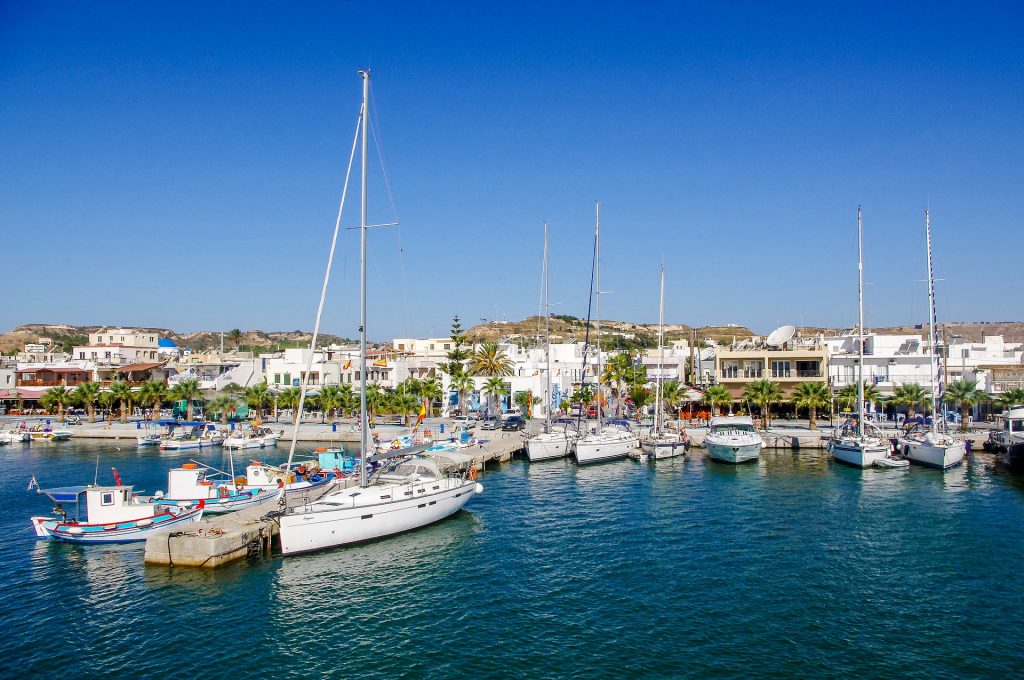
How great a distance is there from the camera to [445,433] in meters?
70.4

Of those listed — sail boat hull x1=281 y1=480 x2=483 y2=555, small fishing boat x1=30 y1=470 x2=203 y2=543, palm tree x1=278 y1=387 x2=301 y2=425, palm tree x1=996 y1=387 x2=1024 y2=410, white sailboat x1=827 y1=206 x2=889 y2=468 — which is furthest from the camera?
palm tree x1=278 y1=387 x2=301 y2=425

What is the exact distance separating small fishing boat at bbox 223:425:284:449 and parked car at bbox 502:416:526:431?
918 inches

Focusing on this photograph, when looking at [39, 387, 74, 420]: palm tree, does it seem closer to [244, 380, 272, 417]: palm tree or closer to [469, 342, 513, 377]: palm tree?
[244, 380, 272, 417]: palm tree

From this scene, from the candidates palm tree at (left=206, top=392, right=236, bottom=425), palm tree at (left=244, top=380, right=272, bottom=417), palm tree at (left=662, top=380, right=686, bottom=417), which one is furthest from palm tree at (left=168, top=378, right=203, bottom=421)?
palm tree at (left=662, top=380, right=686, bottom=417)

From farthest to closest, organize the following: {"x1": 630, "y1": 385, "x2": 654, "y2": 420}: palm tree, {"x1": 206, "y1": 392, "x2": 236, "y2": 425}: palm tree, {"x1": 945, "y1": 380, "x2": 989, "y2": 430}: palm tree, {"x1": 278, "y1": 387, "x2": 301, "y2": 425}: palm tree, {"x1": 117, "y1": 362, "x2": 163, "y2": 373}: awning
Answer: {"x1": 117, "y1": 362, "x2": 163, "y2": 373}: awning < {"x1": 278, "y1": 387, "x2": 301, "y2": 425}: palm tree < {"x1": 206, "y1": 392, "x2": 236, "y2": 425}: palm tree < {"x1": 630, "y1": 385, "x2": 654, "y2": 420}: palm tree < {"x1": 945, "y1": 380, "x2": 989, "y2": 430}: palm tree

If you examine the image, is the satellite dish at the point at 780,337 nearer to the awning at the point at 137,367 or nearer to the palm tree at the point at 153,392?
the palm tree at the point at 153,392

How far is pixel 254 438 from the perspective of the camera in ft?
229

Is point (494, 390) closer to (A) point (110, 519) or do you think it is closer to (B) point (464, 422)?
(B) point (464, 422)

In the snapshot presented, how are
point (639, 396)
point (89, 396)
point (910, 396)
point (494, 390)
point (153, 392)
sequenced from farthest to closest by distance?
point (153, 392) < point (89, 396) < point (494, 390) < point (639, 396) < point (910, 396)

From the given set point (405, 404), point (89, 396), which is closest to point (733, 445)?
point (405, 404)

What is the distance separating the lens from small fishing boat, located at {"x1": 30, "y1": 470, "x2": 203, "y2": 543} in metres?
33.9

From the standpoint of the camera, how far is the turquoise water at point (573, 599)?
874 inches

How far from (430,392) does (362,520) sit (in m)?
52.1

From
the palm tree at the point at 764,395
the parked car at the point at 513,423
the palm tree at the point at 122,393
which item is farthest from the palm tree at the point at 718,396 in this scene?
the palm tree at the point at 122,393
